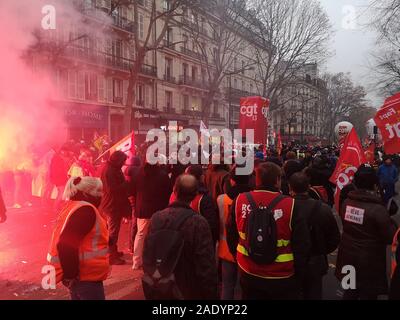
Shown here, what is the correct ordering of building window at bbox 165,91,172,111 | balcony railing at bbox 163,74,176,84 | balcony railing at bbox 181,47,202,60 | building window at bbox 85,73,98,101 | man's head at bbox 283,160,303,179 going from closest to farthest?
man's head at bbox 283,160,303,179
building window at bbox 85,73,98,101
balcony railing at bbox 163,74,176,84
building window at bbox 165,91,172,111
balcony railing at bbox 181,47,202,60

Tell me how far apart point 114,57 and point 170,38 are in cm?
879

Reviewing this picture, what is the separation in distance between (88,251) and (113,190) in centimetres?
266

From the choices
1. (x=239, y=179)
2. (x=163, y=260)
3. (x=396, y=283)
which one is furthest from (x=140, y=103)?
(x=396, y=283)

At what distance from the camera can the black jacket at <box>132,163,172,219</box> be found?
17.3 ft

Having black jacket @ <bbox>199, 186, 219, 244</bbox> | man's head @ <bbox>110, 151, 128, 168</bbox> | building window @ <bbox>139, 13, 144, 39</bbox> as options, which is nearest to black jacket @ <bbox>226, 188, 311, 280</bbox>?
black jacket @ <bbox>199, 186, 219, 244</bbox>

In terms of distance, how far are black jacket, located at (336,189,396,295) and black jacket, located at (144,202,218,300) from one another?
1.50 meters

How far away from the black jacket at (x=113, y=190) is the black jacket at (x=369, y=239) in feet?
10.6

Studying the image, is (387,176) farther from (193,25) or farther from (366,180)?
(193,25)

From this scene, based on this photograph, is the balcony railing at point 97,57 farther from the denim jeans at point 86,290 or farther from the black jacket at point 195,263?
the black jacket at point 195,263

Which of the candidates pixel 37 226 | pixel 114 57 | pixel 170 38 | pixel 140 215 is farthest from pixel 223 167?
pixel 170 38

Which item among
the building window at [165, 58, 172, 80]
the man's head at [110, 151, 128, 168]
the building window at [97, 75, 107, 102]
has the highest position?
the building window at [165, 58, 172, 80]

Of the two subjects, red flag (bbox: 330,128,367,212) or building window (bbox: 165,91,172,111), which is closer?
red flag (bbox: 330,128,367,212)

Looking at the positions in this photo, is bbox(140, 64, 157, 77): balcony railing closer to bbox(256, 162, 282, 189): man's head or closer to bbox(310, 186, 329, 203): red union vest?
bbox(310, 186, 329, 203): red union vest
